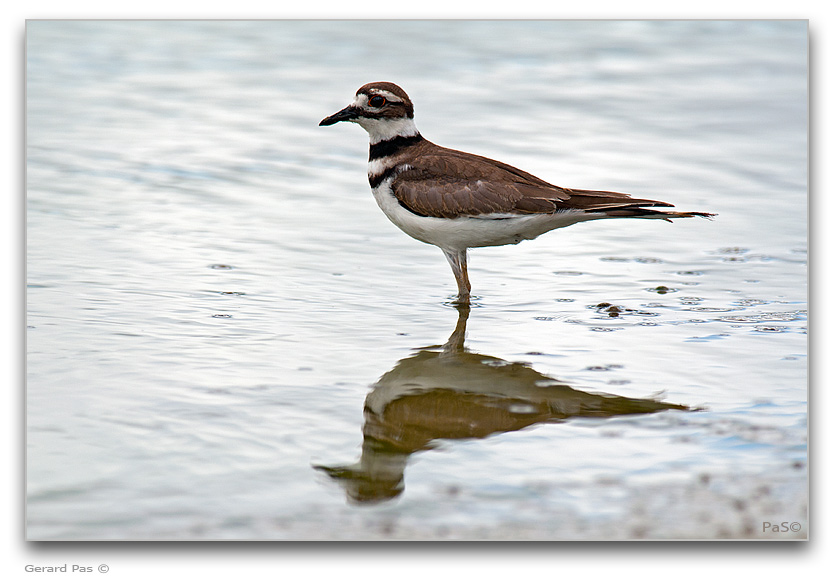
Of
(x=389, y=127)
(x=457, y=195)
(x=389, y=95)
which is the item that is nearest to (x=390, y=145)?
(x=389, y=127)

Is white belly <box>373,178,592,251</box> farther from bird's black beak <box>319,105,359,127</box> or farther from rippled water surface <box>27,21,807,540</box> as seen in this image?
bird's black beak <box>319,105,359,127</box>

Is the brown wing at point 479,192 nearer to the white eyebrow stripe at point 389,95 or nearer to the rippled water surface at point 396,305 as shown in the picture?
the white eyebrow stripe at point 389,95

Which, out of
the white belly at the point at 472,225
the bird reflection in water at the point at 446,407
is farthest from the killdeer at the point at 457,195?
the bird reflection in water at the point at 446,407

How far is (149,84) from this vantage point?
563 inches

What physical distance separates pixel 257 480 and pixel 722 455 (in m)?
2.56

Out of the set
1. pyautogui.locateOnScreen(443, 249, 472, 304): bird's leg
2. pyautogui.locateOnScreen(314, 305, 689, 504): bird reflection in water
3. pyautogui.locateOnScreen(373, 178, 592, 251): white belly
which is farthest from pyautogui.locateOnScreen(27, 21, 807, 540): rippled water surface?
pyautogui.locateOnScreen(373, 178, 592, 251): white belly

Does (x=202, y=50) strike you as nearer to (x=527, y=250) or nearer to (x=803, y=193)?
(x=527, y=250)

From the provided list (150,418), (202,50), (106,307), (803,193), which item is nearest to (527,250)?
(803,193)

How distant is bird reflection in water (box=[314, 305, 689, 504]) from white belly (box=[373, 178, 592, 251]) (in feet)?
4.08

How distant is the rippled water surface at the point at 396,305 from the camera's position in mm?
5141

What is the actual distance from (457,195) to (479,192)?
0.58ft

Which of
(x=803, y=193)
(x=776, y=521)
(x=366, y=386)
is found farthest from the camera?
(x=803, y=193)

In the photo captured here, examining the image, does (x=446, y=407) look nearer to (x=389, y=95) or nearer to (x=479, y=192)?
(x=479, y=192)

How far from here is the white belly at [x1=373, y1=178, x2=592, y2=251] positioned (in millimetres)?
7945
